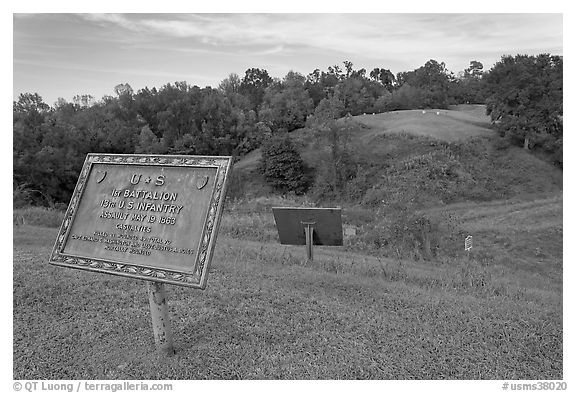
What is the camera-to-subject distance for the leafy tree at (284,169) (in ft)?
142

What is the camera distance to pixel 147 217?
5.84 m

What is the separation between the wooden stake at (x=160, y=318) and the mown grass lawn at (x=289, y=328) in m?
0.19

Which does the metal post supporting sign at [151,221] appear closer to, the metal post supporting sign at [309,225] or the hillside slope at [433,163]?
the metal post supporting sign at [309,225]

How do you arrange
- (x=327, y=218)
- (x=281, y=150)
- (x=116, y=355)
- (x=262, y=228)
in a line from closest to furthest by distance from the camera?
1. (x=116, y=355)
2. (x=327, y=218)
3. (x=262, y=228)
4. (x=281, y=150)

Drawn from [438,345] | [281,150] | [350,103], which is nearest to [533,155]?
[281,150]

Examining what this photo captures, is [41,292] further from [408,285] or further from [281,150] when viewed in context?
[281,150]

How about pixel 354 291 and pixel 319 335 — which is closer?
pixel 319 335

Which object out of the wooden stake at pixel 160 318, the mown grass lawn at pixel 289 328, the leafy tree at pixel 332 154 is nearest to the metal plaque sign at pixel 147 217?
the wooden stake at pixel 160 318

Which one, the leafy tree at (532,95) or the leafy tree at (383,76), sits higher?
the leafy tree at (383,76)

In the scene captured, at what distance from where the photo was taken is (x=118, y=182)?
6223 millimetres

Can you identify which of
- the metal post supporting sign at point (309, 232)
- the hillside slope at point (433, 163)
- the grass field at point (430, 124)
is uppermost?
the grass field at point (430, 124)

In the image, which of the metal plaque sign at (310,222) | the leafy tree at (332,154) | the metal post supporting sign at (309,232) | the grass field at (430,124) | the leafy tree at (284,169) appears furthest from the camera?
the grass field at (430,124)

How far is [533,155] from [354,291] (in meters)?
38.9

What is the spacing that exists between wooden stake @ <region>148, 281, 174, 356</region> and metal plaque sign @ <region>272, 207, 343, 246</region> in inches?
191
